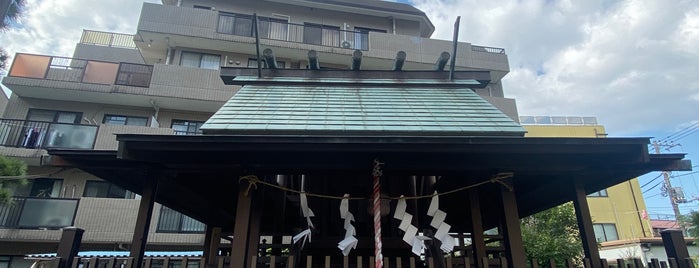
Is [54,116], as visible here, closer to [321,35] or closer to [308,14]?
[321,35]

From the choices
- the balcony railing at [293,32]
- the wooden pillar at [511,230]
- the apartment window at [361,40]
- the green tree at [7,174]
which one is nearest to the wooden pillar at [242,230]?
the wooden pillar at [511,230]

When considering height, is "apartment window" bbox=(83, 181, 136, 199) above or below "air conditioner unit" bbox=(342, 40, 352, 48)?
below

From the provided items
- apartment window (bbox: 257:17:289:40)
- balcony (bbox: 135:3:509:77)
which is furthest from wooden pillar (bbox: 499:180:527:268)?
apartment window (bbox: 257:17:289:40)

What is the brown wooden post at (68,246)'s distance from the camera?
320cm

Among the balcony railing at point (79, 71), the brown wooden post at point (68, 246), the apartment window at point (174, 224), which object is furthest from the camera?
the balcony railing at point (79, 71)

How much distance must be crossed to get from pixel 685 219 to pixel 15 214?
19449 millimetres

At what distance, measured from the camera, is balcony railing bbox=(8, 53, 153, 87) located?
11.9 metres

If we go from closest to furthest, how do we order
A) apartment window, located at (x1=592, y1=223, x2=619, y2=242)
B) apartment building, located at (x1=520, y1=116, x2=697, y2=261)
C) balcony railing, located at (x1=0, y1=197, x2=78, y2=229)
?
1. balcony railing, located at (x1=0, y1=197, x2=78, y2=229)
2. apartment window, located at (x1=592, y1=223, x2=619, y2=242)
3. apartment building, located at (x1=520, y1=116, x2=697, y2=261)

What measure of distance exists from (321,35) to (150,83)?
21.3ft

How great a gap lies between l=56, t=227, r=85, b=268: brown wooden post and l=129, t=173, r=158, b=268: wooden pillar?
17.4 inches

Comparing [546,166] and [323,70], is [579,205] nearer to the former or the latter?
[546,166]

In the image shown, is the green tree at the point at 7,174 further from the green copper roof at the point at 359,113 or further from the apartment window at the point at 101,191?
the green copper roof at the point at 359,113

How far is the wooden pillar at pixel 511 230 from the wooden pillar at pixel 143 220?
356 cm

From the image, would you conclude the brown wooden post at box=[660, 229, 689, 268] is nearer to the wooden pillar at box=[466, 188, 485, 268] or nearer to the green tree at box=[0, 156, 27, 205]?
the wooden pillar at box=[466, 188, 485, 268]
